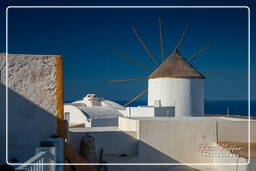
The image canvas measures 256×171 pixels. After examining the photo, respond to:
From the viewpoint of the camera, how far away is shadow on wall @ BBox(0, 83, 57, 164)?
4484 mm

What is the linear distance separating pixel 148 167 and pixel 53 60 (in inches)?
168

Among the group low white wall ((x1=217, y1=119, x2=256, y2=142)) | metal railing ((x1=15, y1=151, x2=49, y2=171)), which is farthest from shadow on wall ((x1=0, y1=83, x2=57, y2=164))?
low white wall ((x1=217, y1=119, x2=256, y2=142))

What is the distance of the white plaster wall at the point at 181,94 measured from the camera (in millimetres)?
13805

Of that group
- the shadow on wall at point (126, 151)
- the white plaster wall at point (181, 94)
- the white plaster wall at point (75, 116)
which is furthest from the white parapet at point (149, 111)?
the shadow on wall at point (126, 151)

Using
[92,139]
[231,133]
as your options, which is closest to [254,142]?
[231,133]

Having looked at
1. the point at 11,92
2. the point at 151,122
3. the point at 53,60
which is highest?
the point at 53,60

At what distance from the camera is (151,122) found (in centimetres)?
809

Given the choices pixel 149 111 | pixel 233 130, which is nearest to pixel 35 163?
pixel 233 130

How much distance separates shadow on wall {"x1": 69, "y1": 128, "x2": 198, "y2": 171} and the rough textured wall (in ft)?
10.4

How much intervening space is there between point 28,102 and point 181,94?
32.8ft

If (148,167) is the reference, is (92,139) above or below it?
above

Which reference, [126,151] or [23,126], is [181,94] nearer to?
[126,151]

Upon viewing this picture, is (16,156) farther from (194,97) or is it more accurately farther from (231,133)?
(194,97)

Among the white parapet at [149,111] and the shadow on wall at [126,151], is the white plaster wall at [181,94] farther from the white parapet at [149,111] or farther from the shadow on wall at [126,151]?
the shadow on wall at [126,151]
